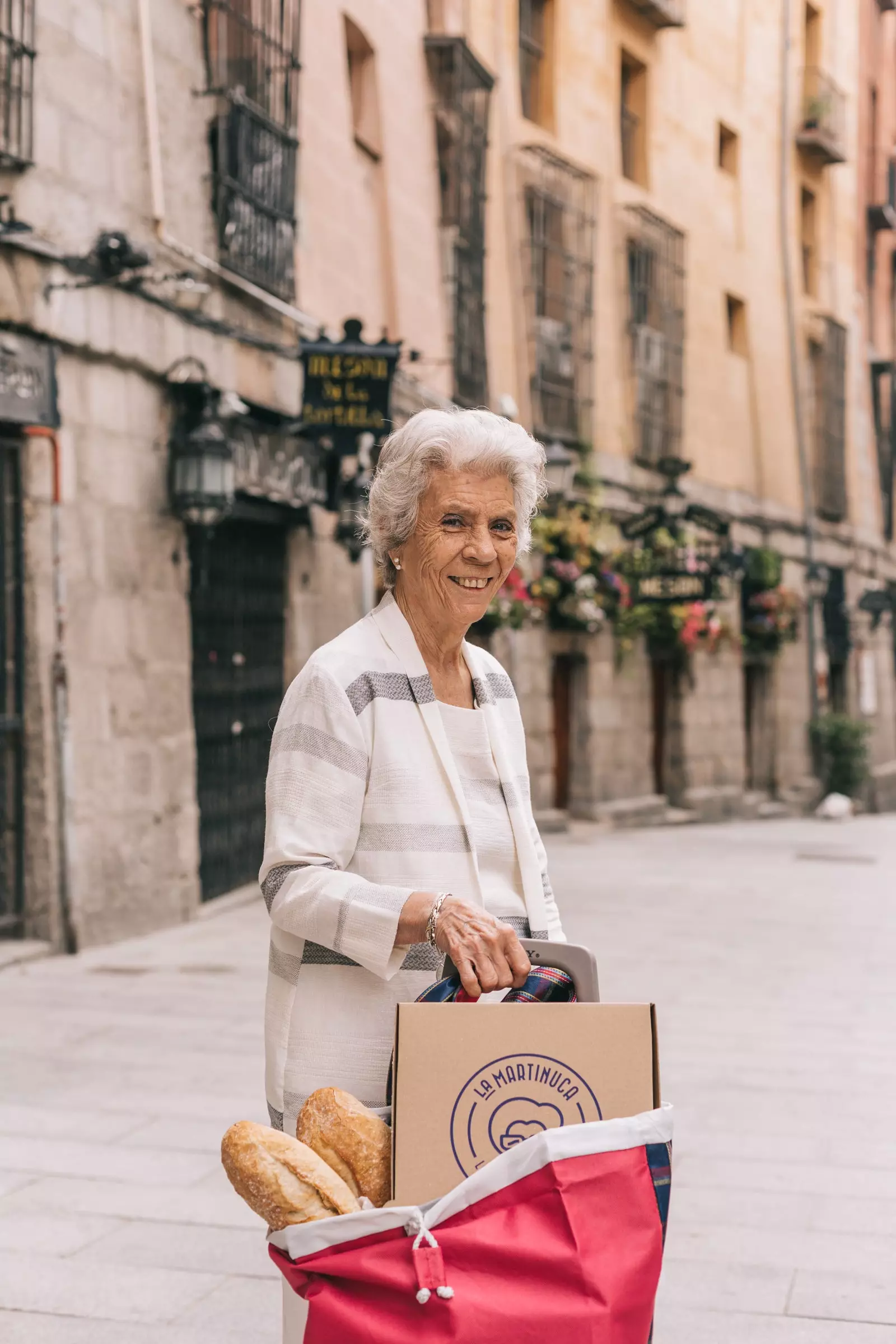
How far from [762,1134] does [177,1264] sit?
2.07m

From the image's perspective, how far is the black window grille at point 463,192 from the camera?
551 inches

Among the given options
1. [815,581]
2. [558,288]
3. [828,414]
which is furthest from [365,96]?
[828,414]

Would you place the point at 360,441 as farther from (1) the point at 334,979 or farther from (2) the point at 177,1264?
(1) the point at 334,979

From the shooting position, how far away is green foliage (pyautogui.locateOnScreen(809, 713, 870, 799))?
22.6 m

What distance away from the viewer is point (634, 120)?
1912cm

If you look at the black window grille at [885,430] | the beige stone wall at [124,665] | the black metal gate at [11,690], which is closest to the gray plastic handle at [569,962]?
Answer: the black metal gate at [11,690]

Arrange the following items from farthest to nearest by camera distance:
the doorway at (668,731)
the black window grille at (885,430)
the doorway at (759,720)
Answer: the black window grille at (885,430) < the doorway at (759,720) < the doorway at (668,731)

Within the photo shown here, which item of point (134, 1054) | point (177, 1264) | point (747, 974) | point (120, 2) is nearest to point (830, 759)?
point (747, 974)

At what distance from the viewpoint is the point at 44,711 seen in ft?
26.3

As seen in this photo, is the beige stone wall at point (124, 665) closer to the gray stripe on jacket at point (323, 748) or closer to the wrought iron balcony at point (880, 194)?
the gray stripe on jacket at point (323, 748)

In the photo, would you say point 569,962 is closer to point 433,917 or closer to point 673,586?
point 433,917

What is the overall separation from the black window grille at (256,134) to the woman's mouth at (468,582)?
25.8ft

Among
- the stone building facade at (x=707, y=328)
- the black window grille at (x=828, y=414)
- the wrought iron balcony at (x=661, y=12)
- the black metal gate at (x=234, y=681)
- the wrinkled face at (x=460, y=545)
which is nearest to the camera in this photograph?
the wrinkled face at (x=460, y=545)

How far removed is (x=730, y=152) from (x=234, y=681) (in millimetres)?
14637
